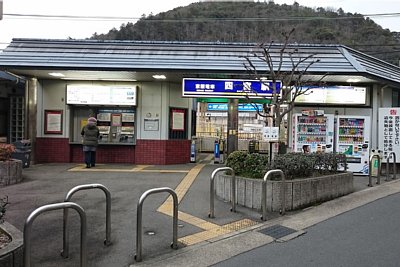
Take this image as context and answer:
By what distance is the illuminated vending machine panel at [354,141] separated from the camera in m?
13.5

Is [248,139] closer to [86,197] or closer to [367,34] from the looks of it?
[367,34]

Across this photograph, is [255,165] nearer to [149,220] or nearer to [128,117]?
[149,220]

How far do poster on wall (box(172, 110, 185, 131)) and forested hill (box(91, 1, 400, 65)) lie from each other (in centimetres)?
992

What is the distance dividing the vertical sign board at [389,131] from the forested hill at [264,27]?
35.2 feet

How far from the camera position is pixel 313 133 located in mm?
13852

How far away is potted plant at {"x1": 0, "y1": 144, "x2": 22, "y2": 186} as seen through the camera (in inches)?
413

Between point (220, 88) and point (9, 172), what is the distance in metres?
7.48

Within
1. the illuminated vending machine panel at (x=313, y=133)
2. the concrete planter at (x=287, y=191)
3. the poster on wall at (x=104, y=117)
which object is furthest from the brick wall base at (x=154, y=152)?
the concrete planter at (x=287, y=191)

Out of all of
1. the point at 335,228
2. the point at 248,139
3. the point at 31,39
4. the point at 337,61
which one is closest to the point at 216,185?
the point at 335,228

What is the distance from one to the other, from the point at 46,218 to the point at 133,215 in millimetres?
1606

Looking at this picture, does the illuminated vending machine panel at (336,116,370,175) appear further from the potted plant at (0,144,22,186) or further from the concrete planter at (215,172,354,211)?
the potted plant at (0,144,22,186)

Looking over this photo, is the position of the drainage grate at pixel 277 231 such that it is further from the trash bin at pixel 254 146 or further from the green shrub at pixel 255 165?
the trash bin at pixel 254 146

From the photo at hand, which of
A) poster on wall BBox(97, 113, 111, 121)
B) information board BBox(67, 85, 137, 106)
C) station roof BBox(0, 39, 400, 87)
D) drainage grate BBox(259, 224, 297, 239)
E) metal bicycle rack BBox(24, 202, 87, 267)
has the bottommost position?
drainage grate BBox(259, 224, 297, 239)

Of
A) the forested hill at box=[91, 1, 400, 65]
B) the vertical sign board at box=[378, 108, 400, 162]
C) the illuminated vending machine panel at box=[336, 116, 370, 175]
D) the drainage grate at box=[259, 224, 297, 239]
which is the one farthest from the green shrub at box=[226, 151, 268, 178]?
the forested hill at box=[91, 1, 400, 65]
